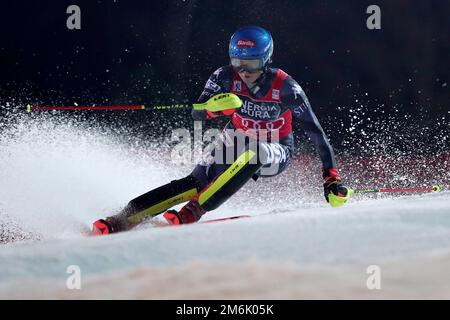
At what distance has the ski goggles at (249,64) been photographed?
3717mm

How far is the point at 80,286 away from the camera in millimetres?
2264

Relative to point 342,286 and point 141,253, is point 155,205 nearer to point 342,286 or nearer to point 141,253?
point 141,253

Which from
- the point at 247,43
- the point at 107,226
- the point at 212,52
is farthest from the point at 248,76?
the point at 212,52

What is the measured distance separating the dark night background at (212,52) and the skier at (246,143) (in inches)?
72.1

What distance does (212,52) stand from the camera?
5.68 meters

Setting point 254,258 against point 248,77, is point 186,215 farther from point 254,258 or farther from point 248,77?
point 254,258

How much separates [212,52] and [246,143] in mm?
2041

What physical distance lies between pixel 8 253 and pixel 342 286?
58.1 inches

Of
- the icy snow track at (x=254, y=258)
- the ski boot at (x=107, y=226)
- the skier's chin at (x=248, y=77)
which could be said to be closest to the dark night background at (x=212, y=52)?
the skier's chin at (x=248, y=77)

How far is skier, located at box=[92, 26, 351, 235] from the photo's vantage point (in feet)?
11.6

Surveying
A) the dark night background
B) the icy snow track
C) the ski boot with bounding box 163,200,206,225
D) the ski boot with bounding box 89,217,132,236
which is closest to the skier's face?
the ski boot with bounding box 163,200,206,225

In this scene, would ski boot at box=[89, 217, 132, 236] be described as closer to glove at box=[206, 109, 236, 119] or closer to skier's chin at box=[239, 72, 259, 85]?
glove at box=[206, 109, 236, 119]

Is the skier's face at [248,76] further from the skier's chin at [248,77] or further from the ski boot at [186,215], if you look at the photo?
the ski boot at [186,215]

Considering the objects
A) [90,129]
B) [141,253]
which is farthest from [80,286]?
[90,129]
